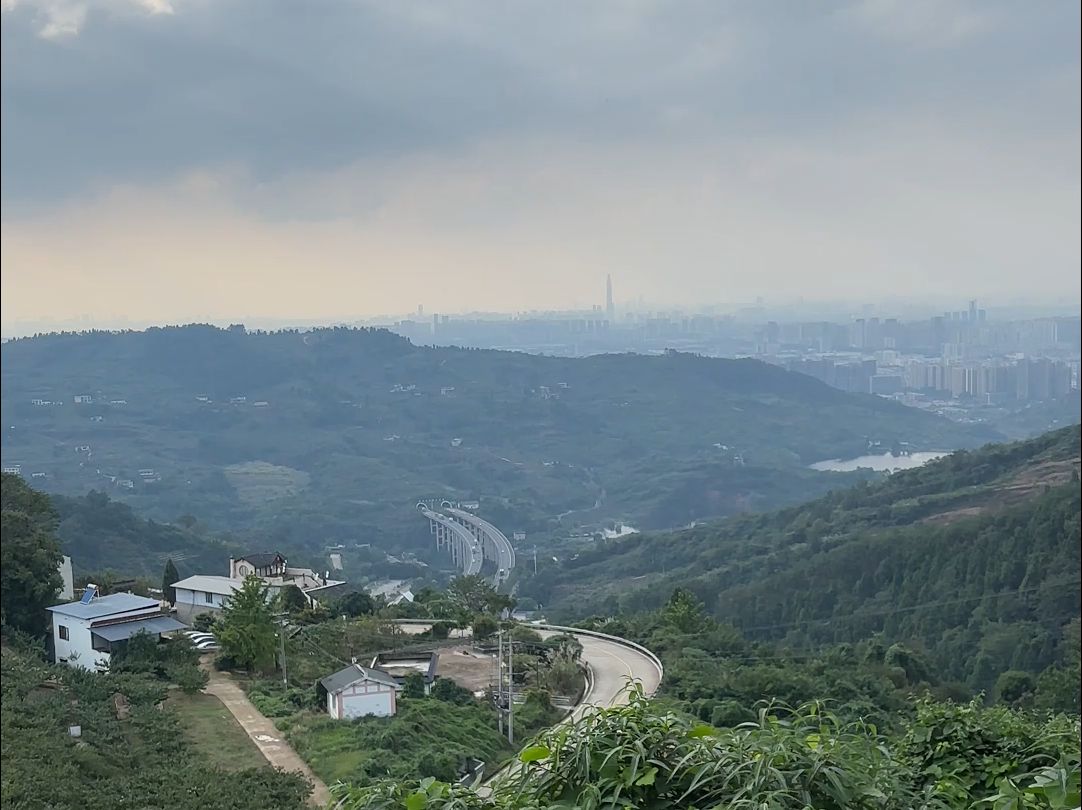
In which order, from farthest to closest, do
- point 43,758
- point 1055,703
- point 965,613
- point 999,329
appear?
point 999,329, point 965,613, point 1055,703, point 43,758

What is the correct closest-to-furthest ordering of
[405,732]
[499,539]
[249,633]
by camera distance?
[405,732] → [249,633] → [499,539]

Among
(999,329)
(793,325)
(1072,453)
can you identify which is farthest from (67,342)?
(999,329)

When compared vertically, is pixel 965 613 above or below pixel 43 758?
below

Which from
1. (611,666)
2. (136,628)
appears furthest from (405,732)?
(611,666)

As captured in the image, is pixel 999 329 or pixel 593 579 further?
pixel 999 329

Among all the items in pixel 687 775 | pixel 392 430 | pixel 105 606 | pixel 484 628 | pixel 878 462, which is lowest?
pixel 878 462

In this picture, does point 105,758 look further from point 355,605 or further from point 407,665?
point 355,605

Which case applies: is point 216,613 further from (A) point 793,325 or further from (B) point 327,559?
(A) point 793,325

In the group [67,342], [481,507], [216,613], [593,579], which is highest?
[67,342]
